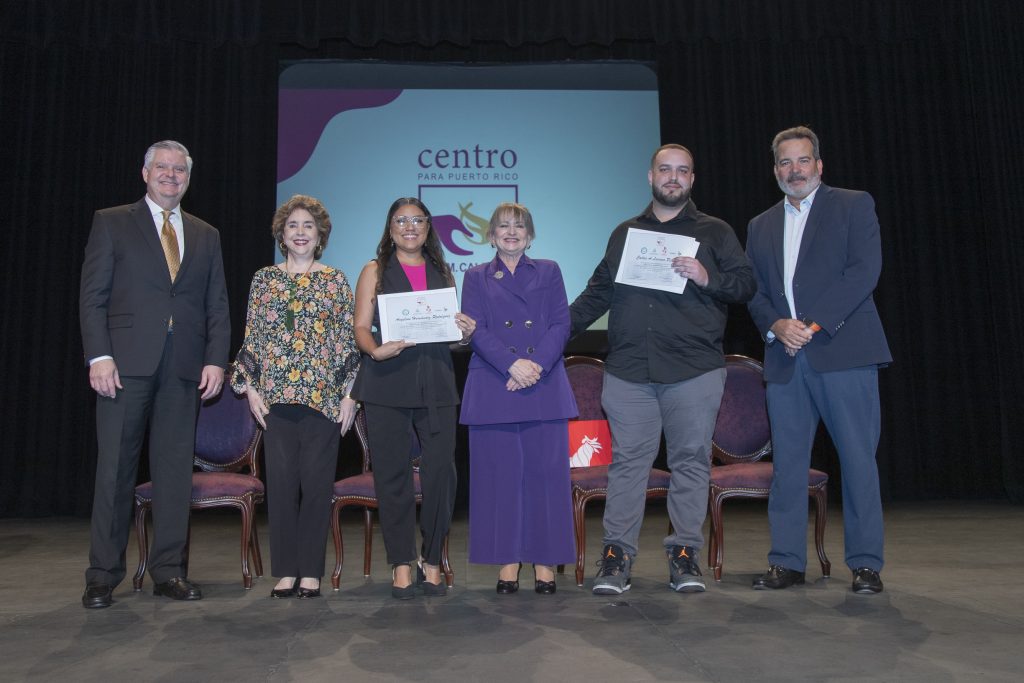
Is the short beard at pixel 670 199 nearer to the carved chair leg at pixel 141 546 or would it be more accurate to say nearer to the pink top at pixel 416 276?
the pink top at pixel 416 276

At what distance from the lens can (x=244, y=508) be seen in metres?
3.58

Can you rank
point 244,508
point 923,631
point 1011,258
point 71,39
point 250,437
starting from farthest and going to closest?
point 1011,258
point 71,39
point 250,437
point 244,508
point 923,631

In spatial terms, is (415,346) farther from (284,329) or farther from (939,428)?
(939,428)

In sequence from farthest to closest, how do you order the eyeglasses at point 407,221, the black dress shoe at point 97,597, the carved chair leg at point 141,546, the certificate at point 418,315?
the carved chair leg at point 141,546 < the eyeglasses at point 407,221 < the certificate at point 418,315 < the black dress shoe at point 97,597

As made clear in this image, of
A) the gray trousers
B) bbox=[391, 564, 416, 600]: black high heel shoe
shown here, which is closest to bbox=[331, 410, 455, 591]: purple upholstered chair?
bbox=[391, 564, 416, 600]: black high heel shoe

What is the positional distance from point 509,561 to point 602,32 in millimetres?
4240

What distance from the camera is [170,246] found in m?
3.35

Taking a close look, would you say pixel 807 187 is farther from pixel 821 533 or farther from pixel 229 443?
pixel 229 443

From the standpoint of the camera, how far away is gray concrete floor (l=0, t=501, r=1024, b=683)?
2.17 meters

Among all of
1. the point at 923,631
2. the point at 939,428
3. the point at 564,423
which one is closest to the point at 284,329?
the point at 564,423

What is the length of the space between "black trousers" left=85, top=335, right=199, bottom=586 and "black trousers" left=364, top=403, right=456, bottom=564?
2.55 feet

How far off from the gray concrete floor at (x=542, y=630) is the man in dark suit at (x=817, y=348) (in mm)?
227

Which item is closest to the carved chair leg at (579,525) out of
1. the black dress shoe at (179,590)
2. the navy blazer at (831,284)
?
the navy blazer at (831,284)

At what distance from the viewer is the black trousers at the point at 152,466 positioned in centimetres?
316
